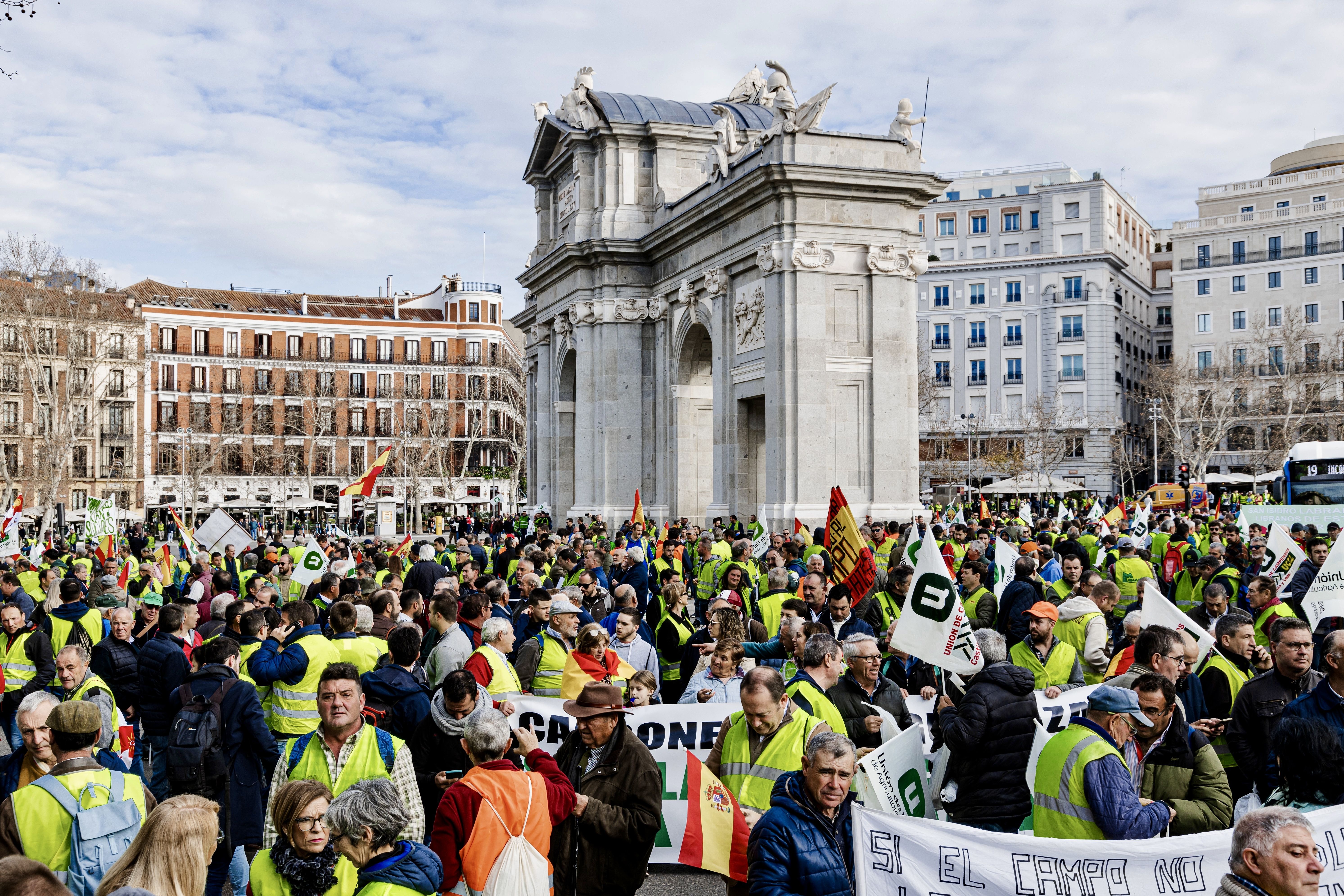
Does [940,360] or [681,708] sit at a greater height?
[940,360]

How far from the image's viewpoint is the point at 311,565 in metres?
15.7

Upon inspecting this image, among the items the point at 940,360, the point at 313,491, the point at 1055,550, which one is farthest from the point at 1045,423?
the point at 1055,550

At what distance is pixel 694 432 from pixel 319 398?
49.6m

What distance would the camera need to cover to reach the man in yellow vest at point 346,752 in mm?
5863

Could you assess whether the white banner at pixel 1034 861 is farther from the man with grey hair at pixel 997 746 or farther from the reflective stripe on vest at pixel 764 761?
the man with grey hair at pixel 997 746

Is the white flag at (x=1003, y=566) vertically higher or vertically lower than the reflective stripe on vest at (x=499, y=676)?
higher

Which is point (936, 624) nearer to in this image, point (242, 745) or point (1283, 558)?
point (242, 745)

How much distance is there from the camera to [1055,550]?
17.2 meters

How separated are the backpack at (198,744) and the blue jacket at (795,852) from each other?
13.1 ft

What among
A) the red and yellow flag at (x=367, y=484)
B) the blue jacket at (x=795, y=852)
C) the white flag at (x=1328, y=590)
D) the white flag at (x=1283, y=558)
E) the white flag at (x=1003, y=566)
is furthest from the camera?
the red and yellow flag at (x=367, y=484)

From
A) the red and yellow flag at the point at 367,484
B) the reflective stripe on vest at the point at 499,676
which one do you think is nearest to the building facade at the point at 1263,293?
the red and yellow flag at the point at 367,484

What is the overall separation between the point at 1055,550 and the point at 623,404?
21081mm

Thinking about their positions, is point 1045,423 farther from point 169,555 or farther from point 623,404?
point 169,555

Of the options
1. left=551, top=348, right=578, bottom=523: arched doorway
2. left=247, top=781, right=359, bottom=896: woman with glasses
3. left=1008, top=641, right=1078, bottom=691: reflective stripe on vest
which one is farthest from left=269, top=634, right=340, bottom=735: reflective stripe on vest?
left=551, top=348, right=578, bottom=523: arched doorway
